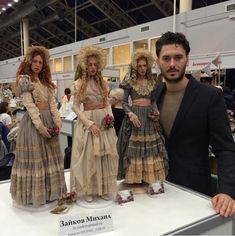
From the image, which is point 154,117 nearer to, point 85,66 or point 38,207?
point 85,66

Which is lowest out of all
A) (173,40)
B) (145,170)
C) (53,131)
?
(145,170)

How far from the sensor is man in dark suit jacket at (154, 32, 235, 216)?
1.11 metres

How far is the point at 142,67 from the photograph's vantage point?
4.09 ft

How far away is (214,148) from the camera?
1.17m

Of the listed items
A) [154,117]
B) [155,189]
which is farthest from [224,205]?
[154,117]

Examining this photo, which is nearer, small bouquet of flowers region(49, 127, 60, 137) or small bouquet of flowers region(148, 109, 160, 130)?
small bouquet of flowers region(49, 127, 60, 137)

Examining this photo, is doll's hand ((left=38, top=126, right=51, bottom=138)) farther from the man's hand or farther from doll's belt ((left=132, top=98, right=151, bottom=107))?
the man's hand

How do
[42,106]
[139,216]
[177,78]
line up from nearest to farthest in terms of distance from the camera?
[139,216]
[42,106]
[177,78]

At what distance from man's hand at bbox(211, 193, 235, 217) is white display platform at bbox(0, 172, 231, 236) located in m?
0.02

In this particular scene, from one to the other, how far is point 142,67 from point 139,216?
1.95 ft

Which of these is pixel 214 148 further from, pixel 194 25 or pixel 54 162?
pixel 194 25

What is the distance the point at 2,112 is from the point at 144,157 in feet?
11.3

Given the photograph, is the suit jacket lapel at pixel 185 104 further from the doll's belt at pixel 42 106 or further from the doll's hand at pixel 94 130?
the doll's belt at pixel 42 106

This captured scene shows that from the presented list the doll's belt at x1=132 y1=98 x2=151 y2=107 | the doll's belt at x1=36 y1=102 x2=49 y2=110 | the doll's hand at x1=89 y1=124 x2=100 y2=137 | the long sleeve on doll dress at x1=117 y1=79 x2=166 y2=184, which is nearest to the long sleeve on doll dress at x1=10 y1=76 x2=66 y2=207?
the doll's belt at x1=36 y1=102 x2=49 y2=110
